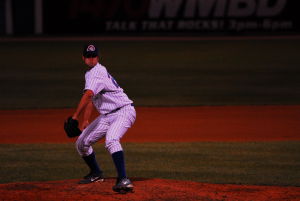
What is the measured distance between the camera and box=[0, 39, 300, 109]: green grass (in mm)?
18672

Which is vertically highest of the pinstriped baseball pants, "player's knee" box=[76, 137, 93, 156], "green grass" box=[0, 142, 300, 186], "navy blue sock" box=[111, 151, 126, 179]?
the pinstriped baseball pants

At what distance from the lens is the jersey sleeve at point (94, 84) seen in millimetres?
7797

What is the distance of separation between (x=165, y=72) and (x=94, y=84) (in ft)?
57.3

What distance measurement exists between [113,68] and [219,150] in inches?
585

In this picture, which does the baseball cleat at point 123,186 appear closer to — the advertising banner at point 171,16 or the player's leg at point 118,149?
the player's leg at point 118,149

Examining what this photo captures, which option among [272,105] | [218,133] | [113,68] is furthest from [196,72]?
[218,133]

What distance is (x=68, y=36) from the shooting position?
137 feet

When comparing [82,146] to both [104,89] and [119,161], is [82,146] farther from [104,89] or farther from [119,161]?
[104,89]

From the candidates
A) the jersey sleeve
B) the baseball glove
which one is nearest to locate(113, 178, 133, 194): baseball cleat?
the baseball glove

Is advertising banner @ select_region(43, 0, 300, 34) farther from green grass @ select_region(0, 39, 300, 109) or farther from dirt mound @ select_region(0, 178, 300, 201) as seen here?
dirt mound @ select_region(0, 178, 300, 201)

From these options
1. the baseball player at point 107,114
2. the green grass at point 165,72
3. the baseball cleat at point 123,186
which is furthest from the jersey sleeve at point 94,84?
the green grass at point 165,72

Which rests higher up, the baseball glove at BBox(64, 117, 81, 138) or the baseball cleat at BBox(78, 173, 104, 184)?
the baseball glove at BBox(64, 117, 81, 138)

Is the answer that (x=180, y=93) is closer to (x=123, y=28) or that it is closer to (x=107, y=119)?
(x=107, y=119)

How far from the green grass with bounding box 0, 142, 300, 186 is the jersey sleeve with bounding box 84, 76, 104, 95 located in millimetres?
2120
